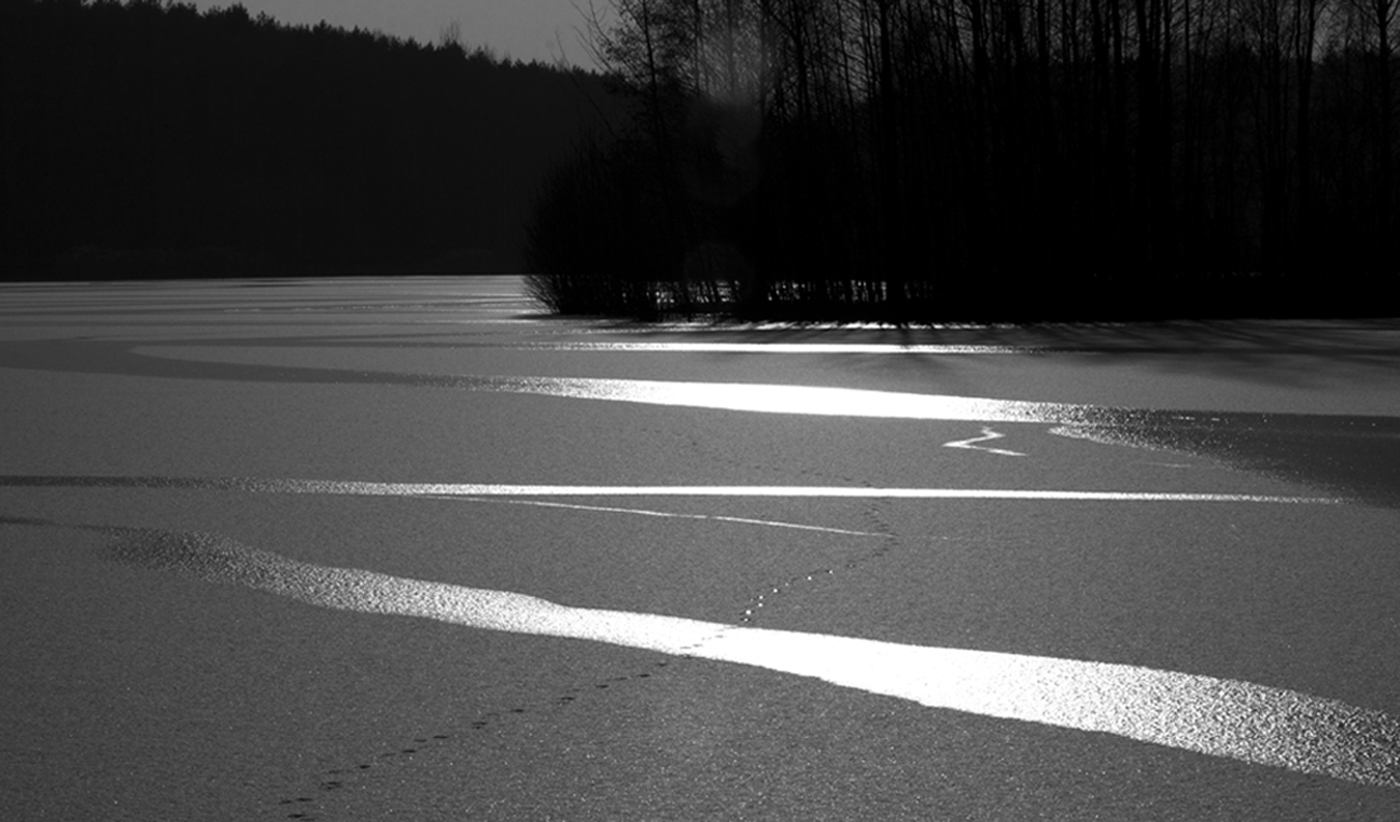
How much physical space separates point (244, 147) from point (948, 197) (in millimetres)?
138212

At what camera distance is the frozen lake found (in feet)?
13.4

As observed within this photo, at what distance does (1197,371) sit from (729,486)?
864cm

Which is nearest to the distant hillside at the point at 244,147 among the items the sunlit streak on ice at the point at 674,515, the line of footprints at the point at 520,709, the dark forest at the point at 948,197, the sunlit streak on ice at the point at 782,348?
the dark forest at the point at 948,197

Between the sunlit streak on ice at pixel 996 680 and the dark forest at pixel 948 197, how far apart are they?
22.8 meters

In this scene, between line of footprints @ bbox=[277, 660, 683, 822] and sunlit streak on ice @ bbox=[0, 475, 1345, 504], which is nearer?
line of footprints @ bbox=[277, 660, 683, 822]

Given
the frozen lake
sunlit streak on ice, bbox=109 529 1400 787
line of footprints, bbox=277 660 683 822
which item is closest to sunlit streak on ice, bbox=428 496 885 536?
the frozen lake

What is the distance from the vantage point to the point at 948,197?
29750mm

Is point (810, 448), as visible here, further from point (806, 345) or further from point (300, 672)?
point (806, 345)

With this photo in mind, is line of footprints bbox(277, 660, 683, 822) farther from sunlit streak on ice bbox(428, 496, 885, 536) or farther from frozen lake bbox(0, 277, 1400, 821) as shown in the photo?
sunlit streak on ice bbox(428, 496, 885, 536)

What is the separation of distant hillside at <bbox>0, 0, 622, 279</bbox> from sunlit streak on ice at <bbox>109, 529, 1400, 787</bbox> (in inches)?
5267

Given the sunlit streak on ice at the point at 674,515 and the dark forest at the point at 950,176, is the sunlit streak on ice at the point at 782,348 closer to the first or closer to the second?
the dark forest at the point at 950,176

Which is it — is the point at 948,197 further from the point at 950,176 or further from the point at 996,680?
the point at 996,680

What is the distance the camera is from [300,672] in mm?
5125

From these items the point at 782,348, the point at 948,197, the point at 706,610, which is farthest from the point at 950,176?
the point at 706,610
